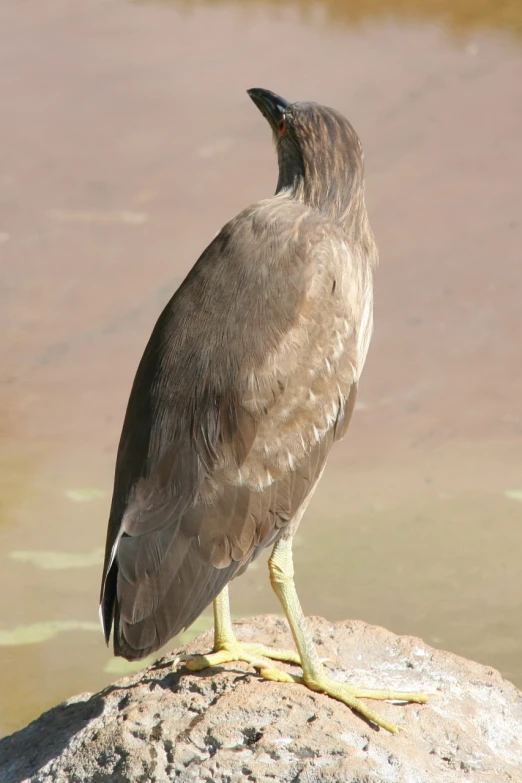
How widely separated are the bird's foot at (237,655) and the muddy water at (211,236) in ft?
8.27

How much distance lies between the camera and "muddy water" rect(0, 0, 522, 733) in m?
7.18

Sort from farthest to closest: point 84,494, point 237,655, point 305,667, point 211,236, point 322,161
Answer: point 211,236 < point 84,494 < point 322,161 < point 237,655 < point 305,667

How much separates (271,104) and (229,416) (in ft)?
4.78

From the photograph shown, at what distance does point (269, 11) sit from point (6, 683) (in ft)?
33.8

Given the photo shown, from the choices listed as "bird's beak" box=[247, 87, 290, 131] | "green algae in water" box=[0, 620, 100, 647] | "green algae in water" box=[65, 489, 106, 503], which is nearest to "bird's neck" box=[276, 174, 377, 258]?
"bird's beak" box=[247, 87, 290, 131]

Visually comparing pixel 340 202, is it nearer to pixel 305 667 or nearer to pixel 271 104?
pixel 271 104

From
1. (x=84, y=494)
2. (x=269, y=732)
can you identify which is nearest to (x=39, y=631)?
(x=84, y=494)

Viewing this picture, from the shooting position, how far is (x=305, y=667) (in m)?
3.93

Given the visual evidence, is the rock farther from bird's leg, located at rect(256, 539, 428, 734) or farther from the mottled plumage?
the mottled plumage

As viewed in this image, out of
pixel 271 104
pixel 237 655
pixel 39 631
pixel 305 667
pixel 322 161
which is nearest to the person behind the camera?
pixel 305 667

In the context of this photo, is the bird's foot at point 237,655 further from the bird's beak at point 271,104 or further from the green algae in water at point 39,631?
the green algae in water at point 39,631

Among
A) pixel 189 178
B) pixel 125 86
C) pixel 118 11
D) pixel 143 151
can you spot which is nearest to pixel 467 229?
pixel 189 178

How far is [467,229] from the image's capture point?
35.9 ft

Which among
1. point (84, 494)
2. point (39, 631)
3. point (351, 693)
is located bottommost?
point (39, 631)
